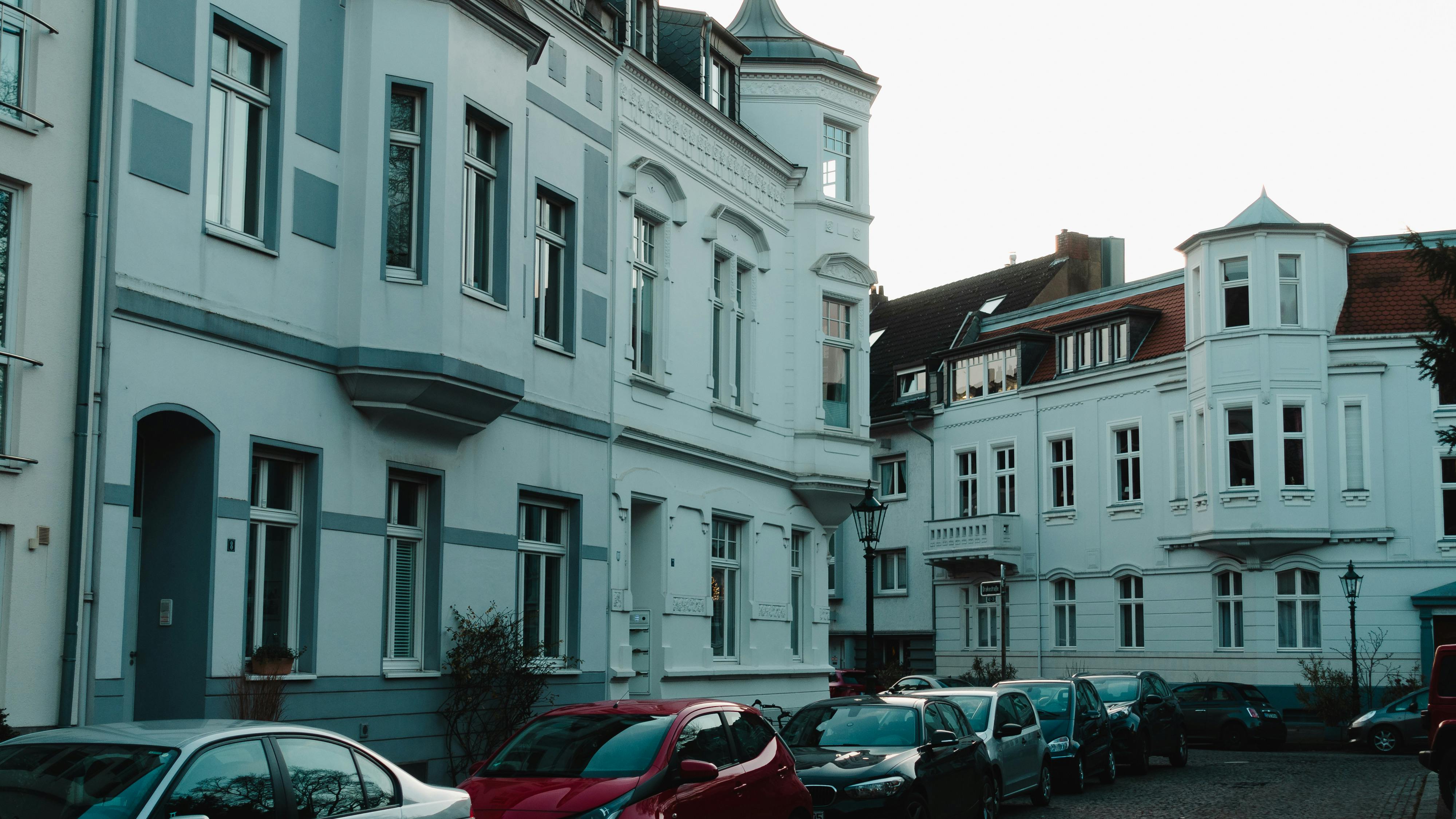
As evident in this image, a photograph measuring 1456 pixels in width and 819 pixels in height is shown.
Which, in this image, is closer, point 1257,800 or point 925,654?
point 1257,800

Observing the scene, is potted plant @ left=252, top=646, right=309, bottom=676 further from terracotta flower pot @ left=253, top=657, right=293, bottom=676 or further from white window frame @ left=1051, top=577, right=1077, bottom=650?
white window frame @ left=1051, top=577, right=1077, bottom=650

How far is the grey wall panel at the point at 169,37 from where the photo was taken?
A: 1294 cm

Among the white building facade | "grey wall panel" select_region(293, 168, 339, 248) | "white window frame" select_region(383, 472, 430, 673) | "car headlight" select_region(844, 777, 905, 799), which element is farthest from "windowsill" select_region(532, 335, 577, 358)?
the white building facade

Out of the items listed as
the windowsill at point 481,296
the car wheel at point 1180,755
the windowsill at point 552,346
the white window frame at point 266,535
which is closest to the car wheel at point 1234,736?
the car wheel at point 1180,755

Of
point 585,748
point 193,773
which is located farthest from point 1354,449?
point 193,773

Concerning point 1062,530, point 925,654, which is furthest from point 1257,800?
point 925,654

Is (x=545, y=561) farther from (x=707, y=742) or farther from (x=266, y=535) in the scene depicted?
(x=707, y=742)

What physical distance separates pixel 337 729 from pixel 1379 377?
3045 cm

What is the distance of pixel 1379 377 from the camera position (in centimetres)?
3756

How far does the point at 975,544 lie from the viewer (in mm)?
45500

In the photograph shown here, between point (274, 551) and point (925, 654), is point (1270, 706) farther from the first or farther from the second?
point (274, 551)

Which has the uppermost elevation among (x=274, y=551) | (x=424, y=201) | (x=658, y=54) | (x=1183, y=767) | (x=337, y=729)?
(x=658, y=54)

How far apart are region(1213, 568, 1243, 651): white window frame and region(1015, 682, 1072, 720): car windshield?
757 inches

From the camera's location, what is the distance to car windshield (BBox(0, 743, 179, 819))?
674 cm
